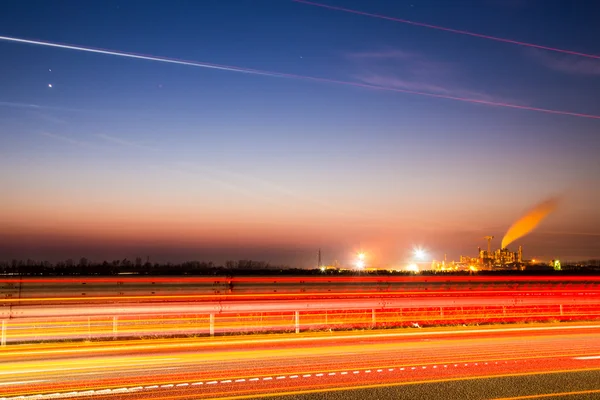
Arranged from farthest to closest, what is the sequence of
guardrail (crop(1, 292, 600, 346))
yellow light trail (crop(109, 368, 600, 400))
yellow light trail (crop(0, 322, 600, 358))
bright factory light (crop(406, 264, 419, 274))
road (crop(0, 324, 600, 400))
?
bright factory light (crop(406, 264, 419, 274)), guardrail (crop(1, 292, 600, 346)), yellow light trail (crop(0, 322, 600, 358)), road (crop(0, 324, 600, 400)), yellow light trail (crop(109, 368, 600, 400))

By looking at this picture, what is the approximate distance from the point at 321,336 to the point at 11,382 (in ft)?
34.0

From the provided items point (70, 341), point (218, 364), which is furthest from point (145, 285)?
point (218, 364)

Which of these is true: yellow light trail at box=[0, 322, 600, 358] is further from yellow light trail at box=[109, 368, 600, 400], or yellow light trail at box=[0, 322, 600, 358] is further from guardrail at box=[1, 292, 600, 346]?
yellow light trail at box=[109, 368, 600, 400]

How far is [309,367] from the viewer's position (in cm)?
1282

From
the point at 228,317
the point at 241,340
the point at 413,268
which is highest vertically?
the point at 413,268

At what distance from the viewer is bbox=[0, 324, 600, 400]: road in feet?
34.2

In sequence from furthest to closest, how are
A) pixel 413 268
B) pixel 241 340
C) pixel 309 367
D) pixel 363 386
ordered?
pixel 413 268 < pixel 241 340 < pixel 309 367 < pixel 363 386

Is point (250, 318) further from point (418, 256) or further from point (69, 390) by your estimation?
point (418, 256)

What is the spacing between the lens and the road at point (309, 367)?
10.4 metres

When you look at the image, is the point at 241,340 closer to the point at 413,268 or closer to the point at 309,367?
the point at 309,367

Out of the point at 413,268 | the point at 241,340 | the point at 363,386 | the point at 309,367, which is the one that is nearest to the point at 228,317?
the point at 241,340

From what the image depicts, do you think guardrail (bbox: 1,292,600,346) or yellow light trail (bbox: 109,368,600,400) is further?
guardrail (bbox: 1,292,600,346)

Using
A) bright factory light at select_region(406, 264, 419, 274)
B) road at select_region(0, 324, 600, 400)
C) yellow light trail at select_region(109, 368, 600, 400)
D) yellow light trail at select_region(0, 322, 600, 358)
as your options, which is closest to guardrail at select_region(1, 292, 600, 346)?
yellow light trail at select_region(0, 322, 600, 358)

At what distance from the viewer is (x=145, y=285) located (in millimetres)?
47438
